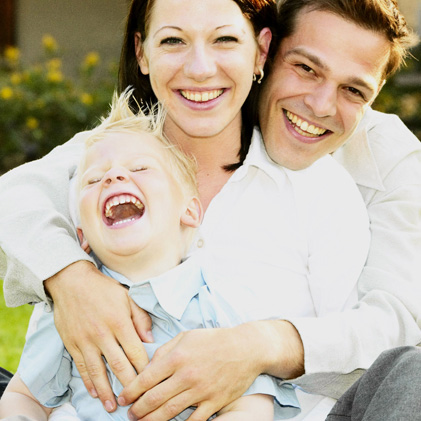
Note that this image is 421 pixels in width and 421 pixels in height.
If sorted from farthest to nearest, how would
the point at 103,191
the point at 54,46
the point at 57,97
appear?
the point at 54,46 < the point at 57,97 < the point at 103,191

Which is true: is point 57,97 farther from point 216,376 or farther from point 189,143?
point 216,376

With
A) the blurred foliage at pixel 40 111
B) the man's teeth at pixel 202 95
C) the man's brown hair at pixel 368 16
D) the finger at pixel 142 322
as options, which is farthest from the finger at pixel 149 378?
the blurred foliage at pixel 40 111

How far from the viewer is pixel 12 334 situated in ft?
15.9

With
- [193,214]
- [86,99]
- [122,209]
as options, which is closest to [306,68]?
[193,214]

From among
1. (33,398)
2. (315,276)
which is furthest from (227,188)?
(33,398)

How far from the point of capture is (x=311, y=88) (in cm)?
285

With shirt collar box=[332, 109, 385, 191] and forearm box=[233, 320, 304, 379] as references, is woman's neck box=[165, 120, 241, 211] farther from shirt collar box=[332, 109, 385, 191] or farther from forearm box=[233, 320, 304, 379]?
forearm box=[233, 320, 304, 379]

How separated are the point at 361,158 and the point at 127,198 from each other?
110cm

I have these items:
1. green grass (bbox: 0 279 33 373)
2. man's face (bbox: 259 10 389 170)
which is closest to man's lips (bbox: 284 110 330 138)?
man's face (bbox: 259 10 389 170)

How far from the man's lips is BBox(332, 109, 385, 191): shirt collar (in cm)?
22

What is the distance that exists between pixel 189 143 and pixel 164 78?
30 cm

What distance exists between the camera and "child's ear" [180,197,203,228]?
252 cm

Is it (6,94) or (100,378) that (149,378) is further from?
(6,94)

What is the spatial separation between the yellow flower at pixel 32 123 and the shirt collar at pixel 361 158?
5057 millimetres
